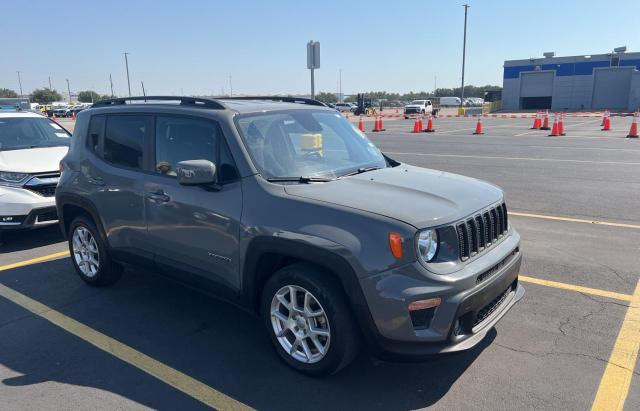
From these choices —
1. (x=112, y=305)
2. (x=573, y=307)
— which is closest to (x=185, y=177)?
(x=112, y=305)

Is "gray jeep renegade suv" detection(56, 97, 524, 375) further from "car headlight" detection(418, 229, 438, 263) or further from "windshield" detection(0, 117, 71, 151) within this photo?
"windshield" detection(0, 117, 71, 151)

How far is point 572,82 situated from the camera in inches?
2207

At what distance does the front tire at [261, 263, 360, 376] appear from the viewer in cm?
314

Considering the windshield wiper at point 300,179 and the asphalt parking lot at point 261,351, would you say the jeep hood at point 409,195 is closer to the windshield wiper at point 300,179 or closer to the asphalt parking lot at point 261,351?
the windshield wiper at point 300,179

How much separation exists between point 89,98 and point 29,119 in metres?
105

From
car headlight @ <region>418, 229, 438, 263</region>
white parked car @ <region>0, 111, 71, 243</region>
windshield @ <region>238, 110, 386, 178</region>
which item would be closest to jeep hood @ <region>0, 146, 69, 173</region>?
white parked car @ <region>0, 111, 71, 243</region>

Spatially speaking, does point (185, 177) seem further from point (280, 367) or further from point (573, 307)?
point (573, 307)

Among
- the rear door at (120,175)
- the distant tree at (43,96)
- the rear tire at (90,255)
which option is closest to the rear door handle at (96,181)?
the rear door at (120,175)

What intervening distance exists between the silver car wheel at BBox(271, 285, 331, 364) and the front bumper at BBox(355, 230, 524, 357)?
1.22 feet

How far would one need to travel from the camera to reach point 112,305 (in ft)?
15.4

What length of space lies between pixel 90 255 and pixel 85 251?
90 millimetres

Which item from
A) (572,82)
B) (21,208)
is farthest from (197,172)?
(572,82)

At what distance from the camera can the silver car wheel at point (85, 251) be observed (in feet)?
16.6

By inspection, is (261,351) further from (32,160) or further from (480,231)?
(32,160)
